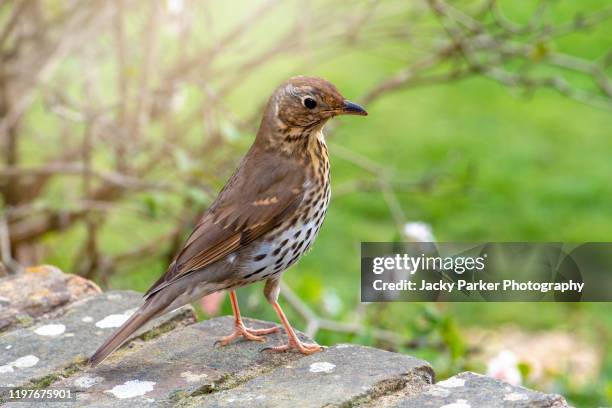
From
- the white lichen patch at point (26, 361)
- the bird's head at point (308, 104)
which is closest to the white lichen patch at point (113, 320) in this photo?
the white lichen patch at point (26, 361)

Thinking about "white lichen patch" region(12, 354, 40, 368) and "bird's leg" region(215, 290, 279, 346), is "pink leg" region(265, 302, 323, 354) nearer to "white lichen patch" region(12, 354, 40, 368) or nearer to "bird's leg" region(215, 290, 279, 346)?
"bird's leg" region(215, 290, 279, 346)

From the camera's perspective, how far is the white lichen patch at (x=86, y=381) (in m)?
3.22

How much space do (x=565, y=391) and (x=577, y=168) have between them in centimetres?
469

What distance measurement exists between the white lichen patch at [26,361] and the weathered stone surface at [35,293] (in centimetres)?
28

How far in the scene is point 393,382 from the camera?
10.3 ft

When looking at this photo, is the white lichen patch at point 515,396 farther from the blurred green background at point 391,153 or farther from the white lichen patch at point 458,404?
the blurred green background at point 391,153

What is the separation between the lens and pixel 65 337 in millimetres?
3537

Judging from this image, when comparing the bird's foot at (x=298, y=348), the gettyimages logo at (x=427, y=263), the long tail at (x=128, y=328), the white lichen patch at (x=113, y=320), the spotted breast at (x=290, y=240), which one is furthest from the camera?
the gettyimages logo at (x=427, y=263)

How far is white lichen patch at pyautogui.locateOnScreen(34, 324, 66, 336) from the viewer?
356 cm

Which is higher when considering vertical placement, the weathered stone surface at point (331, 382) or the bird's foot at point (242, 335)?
the bird's foot at point (242, 335)

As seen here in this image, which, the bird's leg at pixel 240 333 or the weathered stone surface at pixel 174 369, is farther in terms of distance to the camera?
the bird's leg at pixel 240 333

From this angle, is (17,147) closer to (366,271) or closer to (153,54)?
(153,54)

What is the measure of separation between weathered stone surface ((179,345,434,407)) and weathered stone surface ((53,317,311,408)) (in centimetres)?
7

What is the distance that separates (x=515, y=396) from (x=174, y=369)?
3.40 ft
